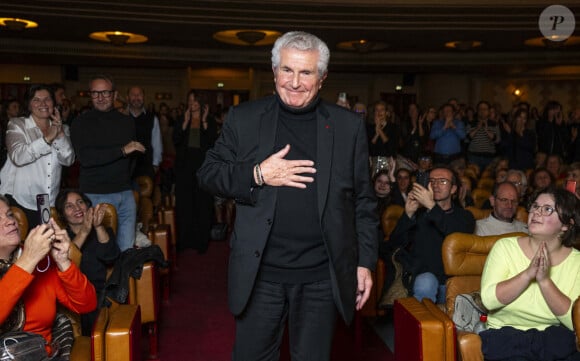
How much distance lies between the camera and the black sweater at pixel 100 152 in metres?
3.73

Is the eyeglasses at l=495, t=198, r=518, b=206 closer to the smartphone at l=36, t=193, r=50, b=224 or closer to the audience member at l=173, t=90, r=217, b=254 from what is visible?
the smartphone at l=36, t=193, r=50, b=224

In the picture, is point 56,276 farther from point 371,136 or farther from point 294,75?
point 371,136

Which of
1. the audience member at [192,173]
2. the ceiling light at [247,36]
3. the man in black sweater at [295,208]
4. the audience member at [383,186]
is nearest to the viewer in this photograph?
the man in black sweater at [295,208]

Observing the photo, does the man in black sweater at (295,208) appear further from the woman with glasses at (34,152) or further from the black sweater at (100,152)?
the black sweater at (100,152)

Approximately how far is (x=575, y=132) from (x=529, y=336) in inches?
296

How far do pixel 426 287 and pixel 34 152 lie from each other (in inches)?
93.4

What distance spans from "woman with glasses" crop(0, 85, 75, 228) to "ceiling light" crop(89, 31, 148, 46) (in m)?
8.01

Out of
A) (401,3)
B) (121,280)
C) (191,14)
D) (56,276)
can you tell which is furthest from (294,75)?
(191,14)

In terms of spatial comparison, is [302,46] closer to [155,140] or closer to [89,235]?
[89,235]

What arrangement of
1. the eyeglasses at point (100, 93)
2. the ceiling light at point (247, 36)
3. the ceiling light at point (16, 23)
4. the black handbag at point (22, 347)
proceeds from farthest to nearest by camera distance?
the ceiling light at point (247, 36), the ceiling light at point (16, 23), the eyeglasses at point (100, 93), the black handbag at point (22, 347)

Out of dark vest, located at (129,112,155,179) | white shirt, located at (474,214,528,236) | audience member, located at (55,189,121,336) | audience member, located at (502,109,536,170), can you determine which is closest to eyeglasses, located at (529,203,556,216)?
white shirt, located at (474,214,528,236)

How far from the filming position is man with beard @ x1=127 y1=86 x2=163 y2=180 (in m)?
A: 5.35

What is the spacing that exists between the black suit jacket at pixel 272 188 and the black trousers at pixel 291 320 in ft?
0.16

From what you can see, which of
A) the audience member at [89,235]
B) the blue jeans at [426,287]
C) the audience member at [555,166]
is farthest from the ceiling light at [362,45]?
the audience member at [89,235]
